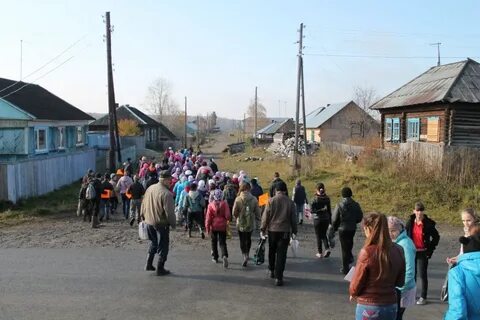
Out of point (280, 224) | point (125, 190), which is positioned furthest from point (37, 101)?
point (280, 224)

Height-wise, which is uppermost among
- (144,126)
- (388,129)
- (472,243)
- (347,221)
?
(144,126)

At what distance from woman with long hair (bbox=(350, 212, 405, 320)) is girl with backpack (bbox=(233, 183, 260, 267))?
5323 millimetres

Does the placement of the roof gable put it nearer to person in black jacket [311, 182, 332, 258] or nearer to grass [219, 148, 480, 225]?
grass [219, 148, 480, 225]

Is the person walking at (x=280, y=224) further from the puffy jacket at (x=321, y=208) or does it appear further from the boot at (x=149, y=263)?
the boot at (x=149, y=263)

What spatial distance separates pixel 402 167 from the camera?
2052 centimetres

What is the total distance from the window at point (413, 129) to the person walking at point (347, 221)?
19.0 m

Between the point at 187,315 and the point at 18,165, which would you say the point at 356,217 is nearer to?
the point at 187,315

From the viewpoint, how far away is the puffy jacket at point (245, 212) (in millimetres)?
9773

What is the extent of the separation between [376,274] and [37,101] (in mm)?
28065

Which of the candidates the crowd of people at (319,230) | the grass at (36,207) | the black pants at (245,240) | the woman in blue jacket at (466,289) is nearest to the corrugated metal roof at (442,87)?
the crowd of people at (319,230)

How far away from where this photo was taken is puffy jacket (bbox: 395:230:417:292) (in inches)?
213

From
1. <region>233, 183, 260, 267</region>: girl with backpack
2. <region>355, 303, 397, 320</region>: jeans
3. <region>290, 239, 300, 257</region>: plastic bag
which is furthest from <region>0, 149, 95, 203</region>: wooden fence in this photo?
<region>355, 303, 397, 320</region>: jeans

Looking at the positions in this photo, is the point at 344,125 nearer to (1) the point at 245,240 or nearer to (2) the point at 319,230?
(2) the point at 319,230

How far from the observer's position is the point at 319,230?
1077 centimetres
